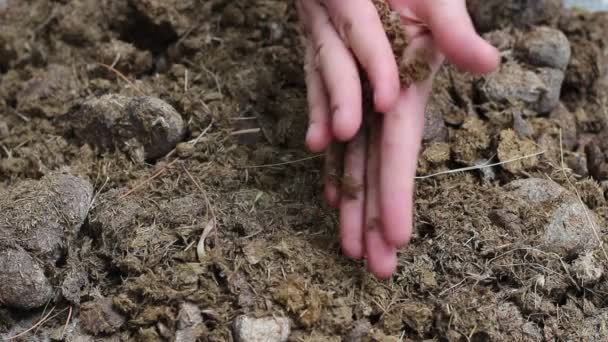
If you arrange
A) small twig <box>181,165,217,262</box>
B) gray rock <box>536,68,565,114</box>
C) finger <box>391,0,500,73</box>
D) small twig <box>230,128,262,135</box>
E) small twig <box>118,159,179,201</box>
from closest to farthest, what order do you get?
finger <box>391,0,500,73</box> → small twig <box>181,165,217,262</box> → small twig <box>118,159,179,201</box> → small twig <box>230,128,262,135</box> → gray rock <box>536,68,565,114</box>

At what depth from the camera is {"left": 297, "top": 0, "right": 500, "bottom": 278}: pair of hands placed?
112 centimetres

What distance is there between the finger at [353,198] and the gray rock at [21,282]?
1.96 feet

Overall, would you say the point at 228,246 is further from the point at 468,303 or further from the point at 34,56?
the point at 34,56

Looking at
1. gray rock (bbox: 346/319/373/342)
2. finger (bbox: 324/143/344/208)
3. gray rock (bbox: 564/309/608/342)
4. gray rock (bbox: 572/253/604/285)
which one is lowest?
gray rock (bbox: 564/309/608/342)

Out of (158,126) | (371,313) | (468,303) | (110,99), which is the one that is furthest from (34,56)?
(468,303)

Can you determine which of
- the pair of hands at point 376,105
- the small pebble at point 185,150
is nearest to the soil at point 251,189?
the small pebble at point 185,150

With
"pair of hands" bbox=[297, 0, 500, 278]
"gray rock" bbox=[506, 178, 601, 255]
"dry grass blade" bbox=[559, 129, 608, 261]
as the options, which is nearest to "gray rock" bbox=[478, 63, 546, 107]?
"dry grass blade" bbox=[559, 129, 608, 261]

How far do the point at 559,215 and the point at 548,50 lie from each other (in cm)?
57

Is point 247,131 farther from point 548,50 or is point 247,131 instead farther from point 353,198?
point 548,50

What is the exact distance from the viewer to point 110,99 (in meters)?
1.58

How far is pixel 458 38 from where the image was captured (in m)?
1.10

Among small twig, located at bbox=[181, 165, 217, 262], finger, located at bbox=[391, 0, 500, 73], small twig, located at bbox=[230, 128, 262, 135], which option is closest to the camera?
finger, located at bbox=[391, 0, 500, 73]

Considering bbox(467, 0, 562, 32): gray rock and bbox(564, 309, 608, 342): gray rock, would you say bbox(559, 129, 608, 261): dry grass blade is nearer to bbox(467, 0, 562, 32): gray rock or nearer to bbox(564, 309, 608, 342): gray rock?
bbox(564, 309, 608, 342): gray rock

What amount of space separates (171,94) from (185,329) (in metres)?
0.67
